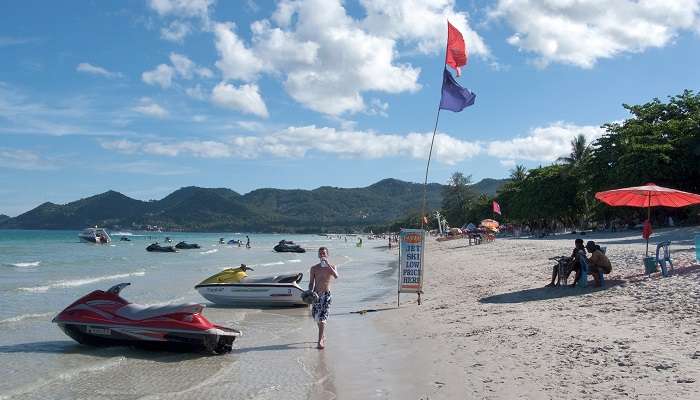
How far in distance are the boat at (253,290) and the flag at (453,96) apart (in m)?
6.47

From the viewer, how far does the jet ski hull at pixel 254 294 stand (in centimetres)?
1677

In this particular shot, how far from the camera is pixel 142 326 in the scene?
10.3 meters

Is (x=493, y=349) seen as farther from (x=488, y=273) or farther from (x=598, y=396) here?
(x=488, y=273)

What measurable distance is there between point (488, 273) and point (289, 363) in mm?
13933

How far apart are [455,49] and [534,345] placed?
868 centimetres

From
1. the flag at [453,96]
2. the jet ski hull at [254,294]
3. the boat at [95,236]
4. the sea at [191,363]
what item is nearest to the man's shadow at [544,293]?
the sea at [191,363]

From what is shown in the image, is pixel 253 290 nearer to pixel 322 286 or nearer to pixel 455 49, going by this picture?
pixel 322 286

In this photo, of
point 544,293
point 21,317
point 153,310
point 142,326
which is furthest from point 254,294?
point 544,293

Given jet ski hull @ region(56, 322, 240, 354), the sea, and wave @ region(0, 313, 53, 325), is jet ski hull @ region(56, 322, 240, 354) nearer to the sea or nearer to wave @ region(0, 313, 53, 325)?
the sea

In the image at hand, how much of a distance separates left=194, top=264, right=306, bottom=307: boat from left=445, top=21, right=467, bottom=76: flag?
291 inches

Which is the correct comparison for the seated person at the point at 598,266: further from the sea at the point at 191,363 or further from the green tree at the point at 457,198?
the green tree at the point at 457,198

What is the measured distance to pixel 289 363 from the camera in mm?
9344

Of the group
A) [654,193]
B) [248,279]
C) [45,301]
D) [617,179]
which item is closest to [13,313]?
[45,301]

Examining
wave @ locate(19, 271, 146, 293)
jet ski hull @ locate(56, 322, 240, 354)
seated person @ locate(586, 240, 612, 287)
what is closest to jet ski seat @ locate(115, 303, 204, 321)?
jet ski hull @ locate(56, 322, 240, 354)
